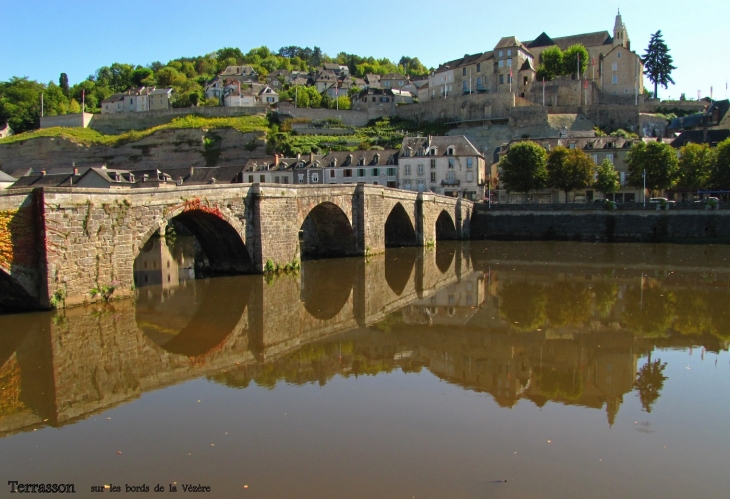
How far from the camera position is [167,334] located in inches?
568

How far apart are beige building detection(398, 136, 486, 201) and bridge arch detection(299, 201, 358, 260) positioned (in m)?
24.9

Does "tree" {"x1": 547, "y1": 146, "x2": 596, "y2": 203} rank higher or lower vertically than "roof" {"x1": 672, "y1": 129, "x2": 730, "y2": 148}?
lower

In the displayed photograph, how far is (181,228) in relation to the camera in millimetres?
48281

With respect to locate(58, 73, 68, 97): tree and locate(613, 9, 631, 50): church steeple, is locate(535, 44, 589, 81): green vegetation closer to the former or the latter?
locate(613, 9, 631, 50): church steeple

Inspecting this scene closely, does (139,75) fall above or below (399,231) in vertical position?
above

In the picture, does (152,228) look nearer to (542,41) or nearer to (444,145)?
(444,145)

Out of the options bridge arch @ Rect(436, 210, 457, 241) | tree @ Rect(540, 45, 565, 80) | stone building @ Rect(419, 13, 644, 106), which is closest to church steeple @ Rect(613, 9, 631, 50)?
stone building @ Rect(419, 13, 644, 106)

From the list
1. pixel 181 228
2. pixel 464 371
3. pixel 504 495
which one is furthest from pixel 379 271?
pixel 181 228

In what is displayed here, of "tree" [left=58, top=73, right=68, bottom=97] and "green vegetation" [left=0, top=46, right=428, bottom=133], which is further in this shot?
"tree" [left=58, top=73, right=68, bottom=97]

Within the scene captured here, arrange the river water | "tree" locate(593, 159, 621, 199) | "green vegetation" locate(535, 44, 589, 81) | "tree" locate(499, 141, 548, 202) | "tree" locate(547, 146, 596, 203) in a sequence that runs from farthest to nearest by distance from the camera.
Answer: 1. "green vegetation" locate(535, 44, 589, 81)
2. "tree" locate(499, 141, 548, 202)
3. "tree" locate(547, 146, 596, 203)
4. "tree" locate(593, 159, 621, 199)
5. the river water

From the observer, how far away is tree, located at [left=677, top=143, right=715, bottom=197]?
46.9 metres

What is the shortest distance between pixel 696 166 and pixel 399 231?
2544 centimetres

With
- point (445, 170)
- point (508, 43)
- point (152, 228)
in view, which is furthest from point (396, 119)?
A: point (152, 228)

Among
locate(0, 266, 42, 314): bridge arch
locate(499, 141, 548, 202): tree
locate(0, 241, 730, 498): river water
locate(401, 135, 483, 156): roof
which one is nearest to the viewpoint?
locate(0, 241, 730, 498): river water
